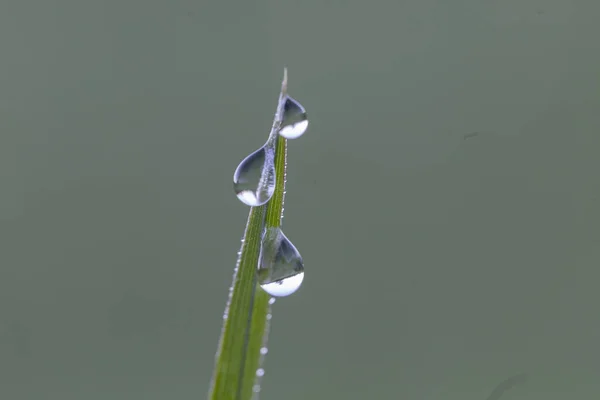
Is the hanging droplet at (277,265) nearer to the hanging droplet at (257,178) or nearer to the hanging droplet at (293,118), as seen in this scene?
the hanging droplet at (257,178)

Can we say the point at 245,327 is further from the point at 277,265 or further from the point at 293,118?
the point at 293,118

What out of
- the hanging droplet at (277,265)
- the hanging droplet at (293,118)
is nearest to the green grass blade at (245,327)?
the hanging droplet at (277,265)

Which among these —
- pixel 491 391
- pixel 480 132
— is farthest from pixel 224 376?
pixel 480 132

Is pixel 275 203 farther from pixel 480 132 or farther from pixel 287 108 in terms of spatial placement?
pixel 480 132

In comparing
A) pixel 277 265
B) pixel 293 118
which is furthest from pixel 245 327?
pixel 293 118

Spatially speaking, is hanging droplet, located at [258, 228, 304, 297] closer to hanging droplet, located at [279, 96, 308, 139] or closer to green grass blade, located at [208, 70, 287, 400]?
green grass blade, located at [208, 70, 287, 400]

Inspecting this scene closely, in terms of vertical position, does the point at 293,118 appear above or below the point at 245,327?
above
